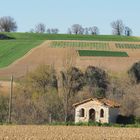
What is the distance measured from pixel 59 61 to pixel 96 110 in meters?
28.6

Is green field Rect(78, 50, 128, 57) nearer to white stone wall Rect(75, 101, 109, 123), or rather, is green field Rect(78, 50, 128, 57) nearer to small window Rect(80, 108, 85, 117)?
small window Rect(80, 108, 85, 117)

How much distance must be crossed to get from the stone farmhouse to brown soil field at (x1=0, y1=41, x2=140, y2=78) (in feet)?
66.8

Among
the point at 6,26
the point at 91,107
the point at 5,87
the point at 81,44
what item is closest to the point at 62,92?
the point at 5,87

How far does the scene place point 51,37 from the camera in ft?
465

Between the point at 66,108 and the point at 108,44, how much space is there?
49723 millimetres

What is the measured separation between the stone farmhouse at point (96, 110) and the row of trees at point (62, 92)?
1.95 m

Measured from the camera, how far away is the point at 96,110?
6875 centimetres

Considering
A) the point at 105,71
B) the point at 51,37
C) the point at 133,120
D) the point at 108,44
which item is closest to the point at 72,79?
the point at 105,71

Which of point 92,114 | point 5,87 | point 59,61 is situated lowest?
point 92,114

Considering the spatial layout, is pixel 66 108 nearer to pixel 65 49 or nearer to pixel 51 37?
pixel 65 49

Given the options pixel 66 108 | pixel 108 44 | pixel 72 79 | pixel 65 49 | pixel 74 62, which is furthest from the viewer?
pixel 108 44

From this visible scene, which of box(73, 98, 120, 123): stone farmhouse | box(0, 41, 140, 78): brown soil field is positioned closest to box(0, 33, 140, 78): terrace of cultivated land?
box(0, 41, 140, 78): brown soil field

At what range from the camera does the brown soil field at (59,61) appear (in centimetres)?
9244

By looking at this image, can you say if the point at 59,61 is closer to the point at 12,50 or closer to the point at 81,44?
the point at 12,50
